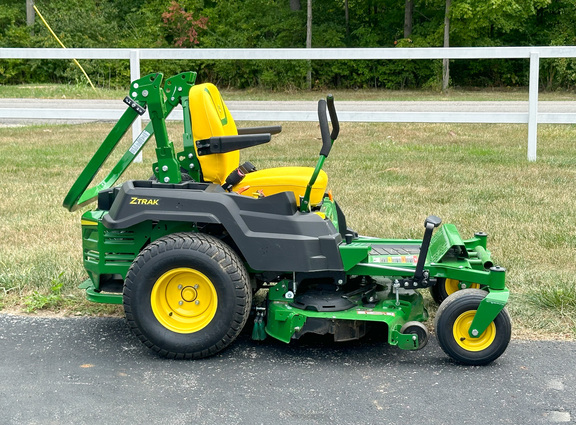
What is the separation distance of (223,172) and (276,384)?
1.27 metres

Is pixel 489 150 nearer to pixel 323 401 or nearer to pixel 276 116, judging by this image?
pixel 276 116

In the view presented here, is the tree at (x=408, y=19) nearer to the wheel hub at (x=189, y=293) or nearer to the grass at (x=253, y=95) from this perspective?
the grass at (x=253, y=95)

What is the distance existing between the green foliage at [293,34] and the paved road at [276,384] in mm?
18481

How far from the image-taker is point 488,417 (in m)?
3.40

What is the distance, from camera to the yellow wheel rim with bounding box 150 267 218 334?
404cm

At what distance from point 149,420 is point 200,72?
21.3 m

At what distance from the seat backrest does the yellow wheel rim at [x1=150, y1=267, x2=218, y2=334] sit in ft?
2.15

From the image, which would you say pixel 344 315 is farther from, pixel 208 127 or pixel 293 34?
pixel 293 34

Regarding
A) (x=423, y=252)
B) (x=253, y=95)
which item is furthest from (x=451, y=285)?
(x=253, y=95)

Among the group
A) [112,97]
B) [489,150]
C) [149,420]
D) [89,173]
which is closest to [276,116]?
[489,150]

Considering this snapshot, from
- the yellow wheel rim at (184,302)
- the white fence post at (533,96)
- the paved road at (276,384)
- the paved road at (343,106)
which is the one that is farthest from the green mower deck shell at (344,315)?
the paved road at (343,106)

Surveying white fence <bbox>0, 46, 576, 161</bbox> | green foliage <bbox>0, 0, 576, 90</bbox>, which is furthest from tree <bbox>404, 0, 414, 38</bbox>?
white fence <bbox>0, 46, 576, 161</bbox>

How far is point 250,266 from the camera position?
13.3 feet

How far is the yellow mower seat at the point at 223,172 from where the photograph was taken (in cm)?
430
